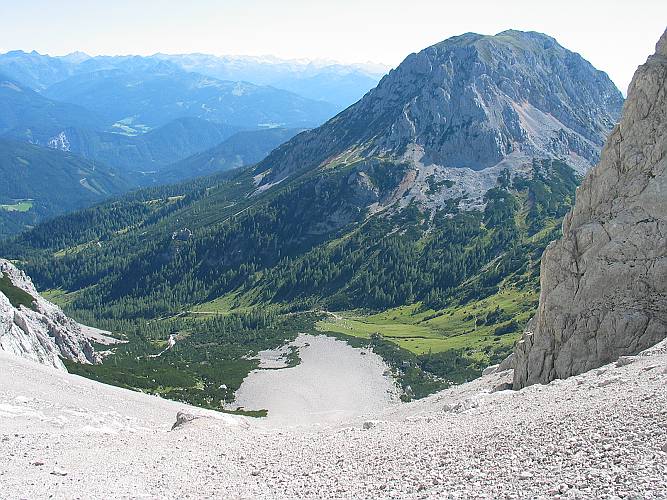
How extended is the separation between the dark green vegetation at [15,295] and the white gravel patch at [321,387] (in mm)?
55180

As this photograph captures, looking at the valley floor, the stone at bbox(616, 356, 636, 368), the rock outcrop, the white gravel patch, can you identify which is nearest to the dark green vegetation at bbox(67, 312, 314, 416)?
the white gravel patch

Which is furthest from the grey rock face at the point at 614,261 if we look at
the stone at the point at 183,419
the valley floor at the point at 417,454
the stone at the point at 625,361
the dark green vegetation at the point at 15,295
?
the dark green vegetation at the point at 15,295

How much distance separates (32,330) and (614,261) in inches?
3526

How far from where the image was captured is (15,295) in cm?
13875

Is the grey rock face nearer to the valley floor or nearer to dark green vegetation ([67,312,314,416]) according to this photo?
the valley floor

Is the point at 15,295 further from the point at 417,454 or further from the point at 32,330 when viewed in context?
the point at 417,454

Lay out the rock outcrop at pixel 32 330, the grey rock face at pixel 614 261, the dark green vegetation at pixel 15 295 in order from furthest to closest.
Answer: the dark green vegetation at pixel 15 295
the rock outcrop at pixel 32 330
the grey rock face at pixel 614 261

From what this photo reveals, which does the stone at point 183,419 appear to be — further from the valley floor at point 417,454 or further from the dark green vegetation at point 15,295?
the dark green vegetation at point 15,295

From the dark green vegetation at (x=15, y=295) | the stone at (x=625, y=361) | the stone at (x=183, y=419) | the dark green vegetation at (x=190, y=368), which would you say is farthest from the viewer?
the dark green vegetation at (x=15, y=295)

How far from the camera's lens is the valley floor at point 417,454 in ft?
71.5

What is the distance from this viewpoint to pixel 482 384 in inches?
2453

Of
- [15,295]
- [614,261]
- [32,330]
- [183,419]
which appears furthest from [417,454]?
[15,295]

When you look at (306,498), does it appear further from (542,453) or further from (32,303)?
(32,303)

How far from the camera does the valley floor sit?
71.5ft
